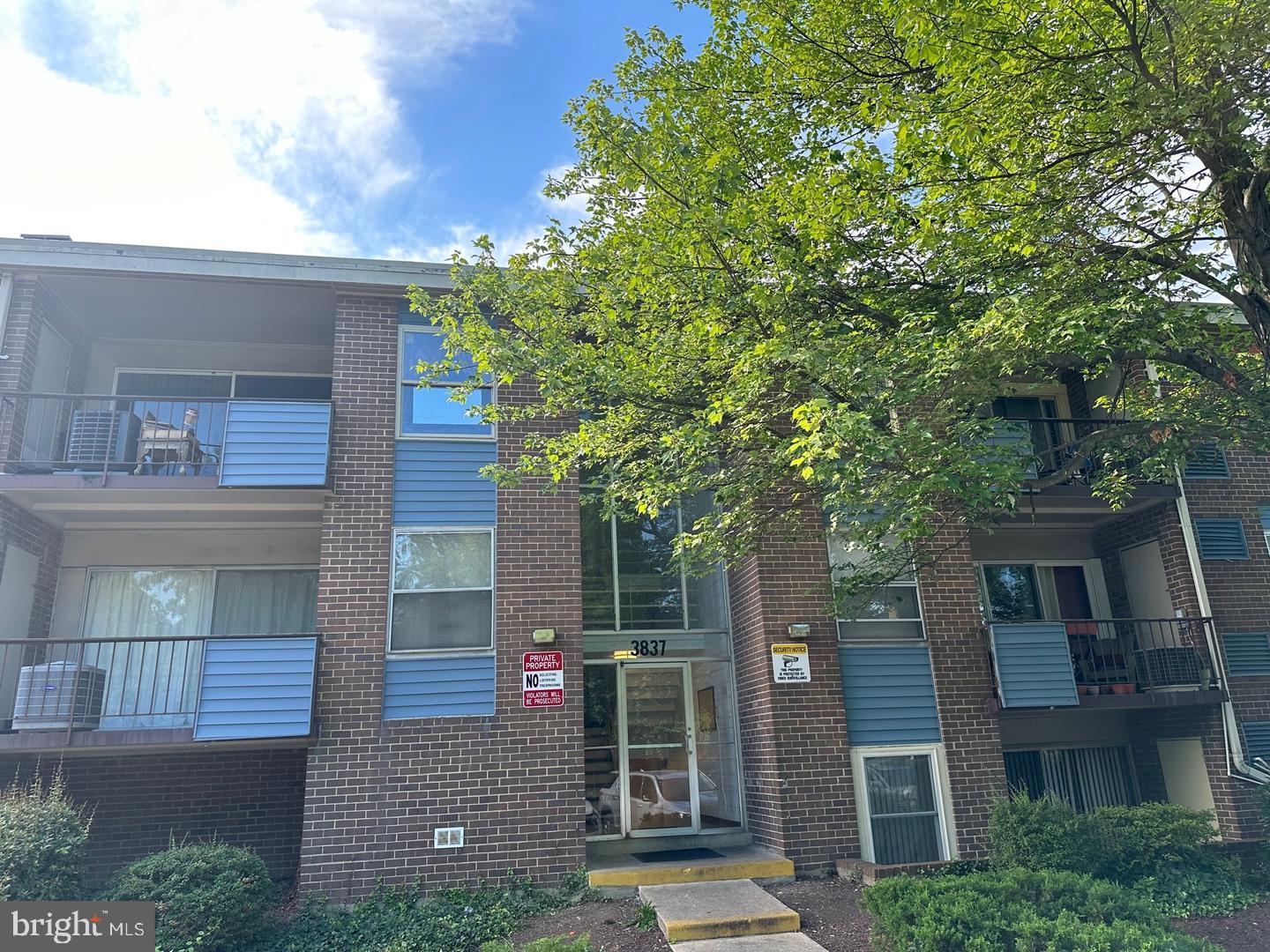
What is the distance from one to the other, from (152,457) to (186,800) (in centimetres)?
410

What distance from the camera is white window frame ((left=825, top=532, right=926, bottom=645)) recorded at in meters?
10.2

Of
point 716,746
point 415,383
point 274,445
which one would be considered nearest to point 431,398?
point 415,383

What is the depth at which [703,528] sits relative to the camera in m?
9.09

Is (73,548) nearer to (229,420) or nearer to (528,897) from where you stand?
(229,420)

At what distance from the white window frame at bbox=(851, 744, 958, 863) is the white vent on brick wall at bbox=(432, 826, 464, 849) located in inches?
179

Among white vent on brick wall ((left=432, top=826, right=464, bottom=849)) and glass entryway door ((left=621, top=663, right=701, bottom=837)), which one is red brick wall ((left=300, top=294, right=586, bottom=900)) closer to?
white vent on brick wall ((left=432, top=826, right=464, bottom=849))

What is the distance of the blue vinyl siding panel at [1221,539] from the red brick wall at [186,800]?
12.6 metres

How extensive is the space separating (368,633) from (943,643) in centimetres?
702

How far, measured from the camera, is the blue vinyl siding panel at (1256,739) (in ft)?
35.8

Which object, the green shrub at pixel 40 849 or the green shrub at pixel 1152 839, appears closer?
the green shrub at pixel 40 849

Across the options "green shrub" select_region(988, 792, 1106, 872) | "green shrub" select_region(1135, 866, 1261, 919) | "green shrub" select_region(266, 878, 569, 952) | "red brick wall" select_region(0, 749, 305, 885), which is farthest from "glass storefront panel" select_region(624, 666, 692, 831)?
"green shrub" select_region(1135, 866, 1261, 919)

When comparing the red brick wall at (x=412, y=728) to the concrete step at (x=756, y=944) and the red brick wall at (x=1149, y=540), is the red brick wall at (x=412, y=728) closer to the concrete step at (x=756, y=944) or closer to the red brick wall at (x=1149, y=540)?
the concrete step at (x=756, y=944)

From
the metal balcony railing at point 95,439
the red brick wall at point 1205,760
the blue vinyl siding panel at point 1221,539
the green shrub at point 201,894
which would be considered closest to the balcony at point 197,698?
the green shrub at point 201,894

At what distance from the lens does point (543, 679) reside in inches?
370
